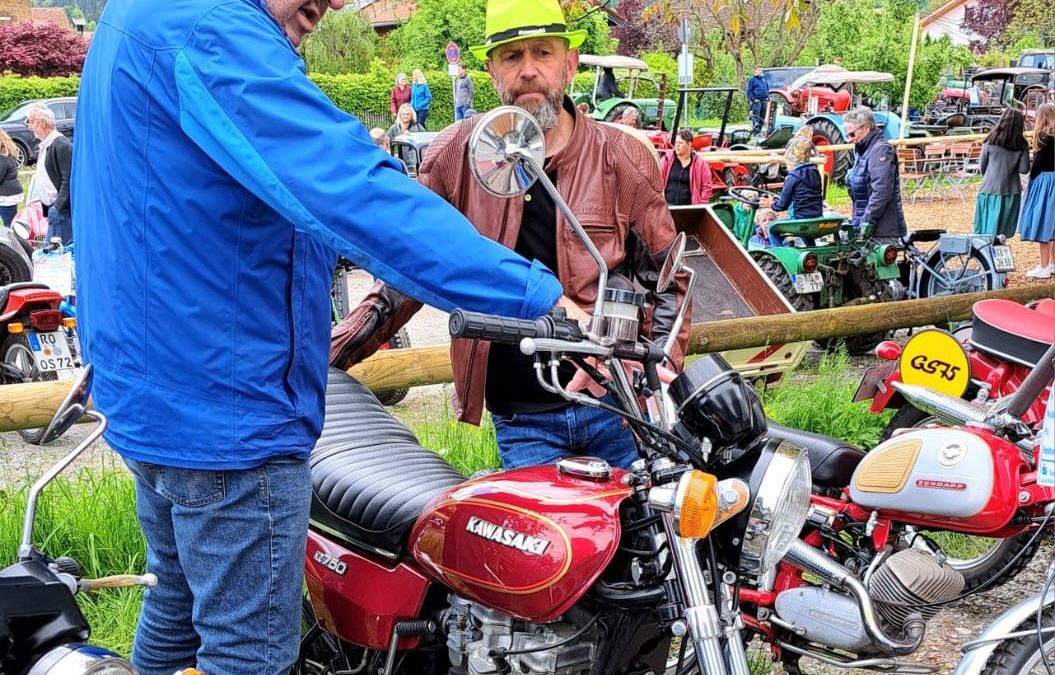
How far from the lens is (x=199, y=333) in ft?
6.65

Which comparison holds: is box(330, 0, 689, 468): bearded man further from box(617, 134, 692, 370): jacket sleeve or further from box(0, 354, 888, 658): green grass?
box(0, 354, 888, 658): green grass

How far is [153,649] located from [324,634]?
1.92ft

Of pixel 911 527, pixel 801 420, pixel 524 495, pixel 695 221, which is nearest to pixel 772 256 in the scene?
pixel 695 221

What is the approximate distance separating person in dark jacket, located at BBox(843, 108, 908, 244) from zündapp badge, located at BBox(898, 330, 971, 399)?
493cm

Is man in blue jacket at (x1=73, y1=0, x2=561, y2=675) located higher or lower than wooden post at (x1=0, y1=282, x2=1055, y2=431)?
higher

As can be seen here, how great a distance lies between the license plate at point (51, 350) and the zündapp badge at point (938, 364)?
15.6ft

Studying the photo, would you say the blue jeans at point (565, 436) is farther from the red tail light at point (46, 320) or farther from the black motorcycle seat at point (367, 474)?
the red tail light at point (46, 320)

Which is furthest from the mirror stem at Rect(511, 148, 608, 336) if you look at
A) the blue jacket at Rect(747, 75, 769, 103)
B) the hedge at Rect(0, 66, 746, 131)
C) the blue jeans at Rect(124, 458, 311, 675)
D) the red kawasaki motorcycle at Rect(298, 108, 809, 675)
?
the hedge at Rect(0, 66, 746, 131)

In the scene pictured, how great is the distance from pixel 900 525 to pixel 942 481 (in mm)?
272

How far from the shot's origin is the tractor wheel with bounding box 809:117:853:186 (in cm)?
2027

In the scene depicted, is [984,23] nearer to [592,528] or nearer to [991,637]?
[991,637]

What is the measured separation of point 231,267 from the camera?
2014mm

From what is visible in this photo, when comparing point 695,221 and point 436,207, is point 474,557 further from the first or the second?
point 695,221

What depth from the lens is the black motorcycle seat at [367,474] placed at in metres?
2.64
